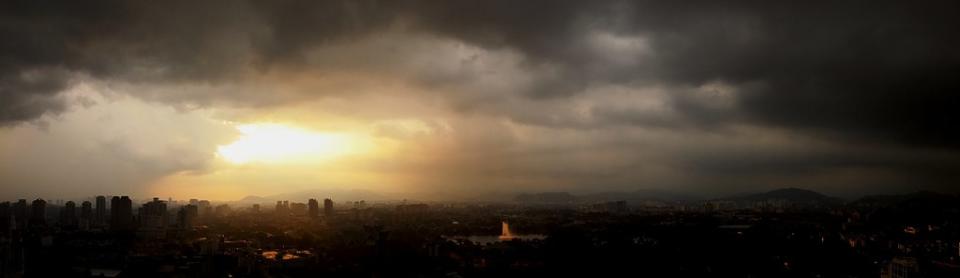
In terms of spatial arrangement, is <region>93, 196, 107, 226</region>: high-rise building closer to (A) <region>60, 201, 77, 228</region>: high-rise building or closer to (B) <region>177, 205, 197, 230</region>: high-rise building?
(A) <region>60, 201, 77, 228</region>: high-rise building

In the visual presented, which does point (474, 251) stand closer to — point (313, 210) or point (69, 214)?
point (69, 214)

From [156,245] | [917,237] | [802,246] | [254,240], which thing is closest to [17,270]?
[156,245]

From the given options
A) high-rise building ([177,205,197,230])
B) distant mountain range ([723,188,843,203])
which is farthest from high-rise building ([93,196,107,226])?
distant mountain range ([723,188,843,203])

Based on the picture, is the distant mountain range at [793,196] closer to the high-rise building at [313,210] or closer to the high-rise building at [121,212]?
the high-rise building at [313,210]

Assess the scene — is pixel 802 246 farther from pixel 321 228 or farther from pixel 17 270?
pixel 17 270

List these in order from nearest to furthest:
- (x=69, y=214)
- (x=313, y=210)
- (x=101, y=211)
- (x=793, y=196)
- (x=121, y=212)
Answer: (x=121, y=212) → (x=69, y=214) → (x=101, y=211) → (x=313, y=210) → (x=793, y=196)

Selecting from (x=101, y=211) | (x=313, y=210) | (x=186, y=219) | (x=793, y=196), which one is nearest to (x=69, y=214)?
(x=101, y=211)
